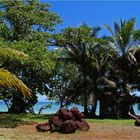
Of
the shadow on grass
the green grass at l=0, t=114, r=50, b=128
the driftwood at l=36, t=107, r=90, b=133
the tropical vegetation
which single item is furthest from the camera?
the tropical vegetation

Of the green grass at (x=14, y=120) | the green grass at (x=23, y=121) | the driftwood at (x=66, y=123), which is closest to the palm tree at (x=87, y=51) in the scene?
the green grass at (x=23, y=121)

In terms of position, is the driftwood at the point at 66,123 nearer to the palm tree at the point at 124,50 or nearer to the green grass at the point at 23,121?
the green grass at the point at 23,121

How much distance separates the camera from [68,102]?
1553 inches

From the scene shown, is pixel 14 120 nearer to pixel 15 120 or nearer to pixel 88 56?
pixel 15 120

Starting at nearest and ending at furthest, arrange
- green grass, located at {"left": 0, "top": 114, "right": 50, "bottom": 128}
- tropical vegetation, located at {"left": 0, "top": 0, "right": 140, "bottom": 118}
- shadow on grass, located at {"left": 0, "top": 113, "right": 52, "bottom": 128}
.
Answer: green grass, located at {"left": 0, "top": 114, "right": 50, "bottom": 128}
shadow on grass, located at {"left": 0, "top": 113, "right": 52, "bottom": 128}
tropical vegetation, located at {"left": 0, "top": 0, "right": 140, "bottom": 118}

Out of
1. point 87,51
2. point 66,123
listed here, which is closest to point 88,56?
point 87,51

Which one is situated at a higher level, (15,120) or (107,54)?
(107,54)

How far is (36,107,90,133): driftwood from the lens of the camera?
789 inches

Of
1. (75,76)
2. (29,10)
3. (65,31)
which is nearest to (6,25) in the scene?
(29,10)

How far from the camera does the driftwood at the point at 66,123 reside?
20031 mm

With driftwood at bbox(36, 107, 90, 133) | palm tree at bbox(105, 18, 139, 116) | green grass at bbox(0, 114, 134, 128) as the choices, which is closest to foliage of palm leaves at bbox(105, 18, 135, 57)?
palm tree at bbox(105, 18, 139, 116)

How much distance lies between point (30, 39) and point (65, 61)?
530 cm

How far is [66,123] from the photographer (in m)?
20.1

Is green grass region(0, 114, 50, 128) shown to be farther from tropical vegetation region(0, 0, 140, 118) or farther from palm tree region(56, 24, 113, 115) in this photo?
palm tree region(56, 24, 113, 115)
